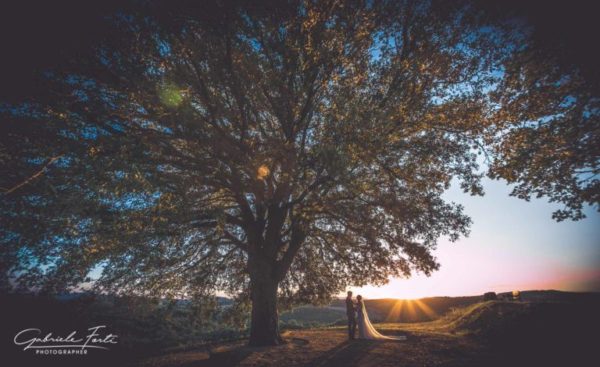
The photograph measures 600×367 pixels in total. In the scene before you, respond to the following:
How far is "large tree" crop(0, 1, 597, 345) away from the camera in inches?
310

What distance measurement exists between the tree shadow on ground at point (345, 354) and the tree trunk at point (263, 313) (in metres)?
2.79

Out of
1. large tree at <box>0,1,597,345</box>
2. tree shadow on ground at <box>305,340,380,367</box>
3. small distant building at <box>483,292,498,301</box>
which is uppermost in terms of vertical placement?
large tree at <box>0,1,597,345</box>

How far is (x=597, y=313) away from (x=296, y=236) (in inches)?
517

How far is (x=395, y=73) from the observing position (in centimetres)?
1091

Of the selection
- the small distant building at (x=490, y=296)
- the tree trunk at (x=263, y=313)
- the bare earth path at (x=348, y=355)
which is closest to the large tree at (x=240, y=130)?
the tree trunk at (x=263, y=313)

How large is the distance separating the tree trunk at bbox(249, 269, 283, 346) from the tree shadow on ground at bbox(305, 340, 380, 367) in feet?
9.16

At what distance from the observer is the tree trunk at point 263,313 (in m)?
12.7

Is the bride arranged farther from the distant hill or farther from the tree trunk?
the distant hill

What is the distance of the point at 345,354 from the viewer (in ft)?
35.8

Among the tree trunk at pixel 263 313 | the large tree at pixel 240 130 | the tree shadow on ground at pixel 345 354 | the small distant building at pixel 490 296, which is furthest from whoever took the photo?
the small distant building at pixel 490 296

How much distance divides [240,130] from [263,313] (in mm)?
8184

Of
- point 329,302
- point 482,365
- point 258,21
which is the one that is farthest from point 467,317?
point 258,21
